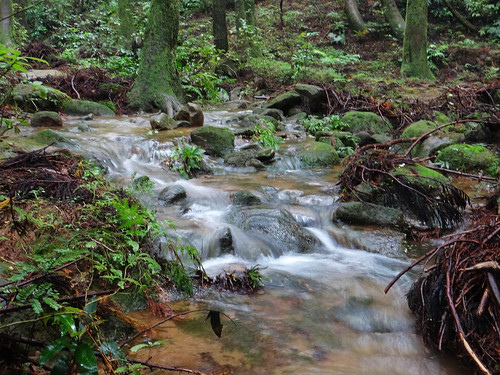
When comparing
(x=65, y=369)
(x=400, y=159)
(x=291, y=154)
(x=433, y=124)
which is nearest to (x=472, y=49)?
(x=433, y=124)

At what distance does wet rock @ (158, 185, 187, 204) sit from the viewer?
5.47 metres

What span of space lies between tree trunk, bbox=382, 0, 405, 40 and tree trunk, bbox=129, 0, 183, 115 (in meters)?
13.6

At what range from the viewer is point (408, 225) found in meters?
5.19

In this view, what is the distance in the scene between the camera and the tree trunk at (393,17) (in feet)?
65.4

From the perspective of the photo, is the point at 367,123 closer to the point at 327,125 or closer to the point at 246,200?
the point at 327,125

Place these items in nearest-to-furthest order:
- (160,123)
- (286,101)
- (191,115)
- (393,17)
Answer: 1. (160,123)
2. (191,115)
3. (286,101)
4. (393,17)

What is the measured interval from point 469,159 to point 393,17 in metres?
15.7

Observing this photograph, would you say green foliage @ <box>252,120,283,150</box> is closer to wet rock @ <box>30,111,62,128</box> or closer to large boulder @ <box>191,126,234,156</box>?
large boulder @ <box>191,126,234,156</box>

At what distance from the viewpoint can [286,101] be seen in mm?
11680

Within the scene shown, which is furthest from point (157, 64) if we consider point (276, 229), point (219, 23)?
point (276, 229)

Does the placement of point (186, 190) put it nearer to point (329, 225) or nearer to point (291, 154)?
point (329, 225)

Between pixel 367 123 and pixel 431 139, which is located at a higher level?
pixel 367 123

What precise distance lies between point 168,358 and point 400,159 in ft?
14.2

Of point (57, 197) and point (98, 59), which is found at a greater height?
point (98, 59)
